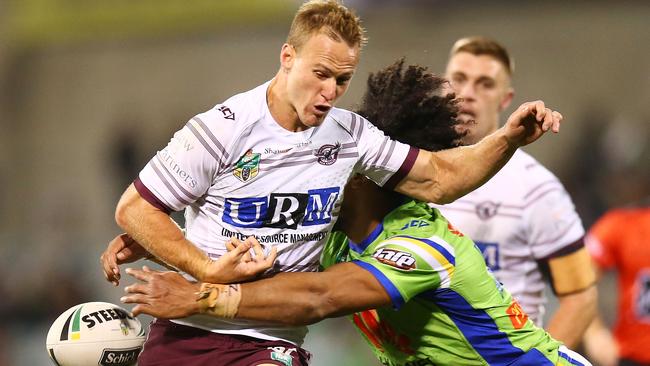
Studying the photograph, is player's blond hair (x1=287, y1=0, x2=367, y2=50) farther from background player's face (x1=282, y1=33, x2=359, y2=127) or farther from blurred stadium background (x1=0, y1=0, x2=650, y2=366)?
blurred stadium background (x1=0, y1=0, x2=650, y2=366)

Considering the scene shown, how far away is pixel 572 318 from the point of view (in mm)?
5766

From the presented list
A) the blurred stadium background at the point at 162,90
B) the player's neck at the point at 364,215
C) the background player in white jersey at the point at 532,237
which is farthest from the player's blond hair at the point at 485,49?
the blurred stadium background at the point at 162,90

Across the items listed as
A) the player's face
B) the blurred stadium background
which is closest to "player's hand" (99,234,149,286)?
the player's face

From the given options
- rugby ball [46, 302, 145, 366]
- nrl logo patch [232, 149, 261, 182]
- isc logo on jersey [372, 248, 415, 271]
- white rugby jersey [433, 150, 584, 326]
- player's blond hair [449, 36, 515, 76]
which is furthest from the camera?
player's blond hair [449, 36, 515, 76]

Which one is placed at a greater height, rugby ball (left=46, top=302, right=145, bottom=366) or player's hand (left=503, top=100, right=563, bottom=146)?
player's hand (left=503, top=100, right=563, bottom=146)

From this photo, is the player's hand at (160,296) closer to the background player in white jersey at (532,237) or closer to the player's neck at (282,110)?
the player's neck at (282,110)

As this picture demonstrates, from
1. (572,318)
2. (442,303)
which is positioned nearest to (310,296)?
(442,303)

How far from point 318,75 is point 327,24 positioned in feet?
0.63

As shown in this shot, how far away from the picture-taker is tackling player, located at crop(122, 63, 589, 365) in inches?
154

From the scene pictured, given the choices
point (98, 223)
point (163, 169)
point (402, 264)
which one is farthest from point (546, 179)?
point (98, 223)

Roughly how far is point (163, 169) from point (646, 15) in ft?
33.8

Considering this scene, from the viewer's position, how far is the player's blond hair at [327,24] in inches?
156

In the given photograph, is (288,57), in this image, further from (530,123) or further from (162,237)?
(530,123)

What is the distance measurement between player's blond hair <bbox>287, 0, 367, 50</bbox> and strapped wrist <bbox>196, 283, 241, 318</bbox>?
91 centimetres
